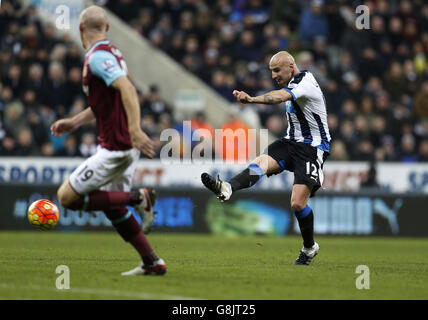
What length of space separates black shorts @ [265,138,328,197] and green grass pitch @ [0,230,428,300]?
37.6 inches

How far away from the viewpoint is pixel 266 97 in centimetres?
877

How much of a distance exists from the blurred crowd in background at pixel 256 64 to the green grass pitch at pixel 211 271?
182 inches

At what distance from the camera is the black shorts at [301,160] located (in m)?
9.52

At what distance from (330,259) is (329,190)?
6828mm

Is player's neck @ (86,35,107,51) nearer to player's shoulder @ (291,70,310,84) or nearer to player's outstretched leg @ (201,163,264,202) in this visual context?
player's outstretched leg @ (201,163,264,202)

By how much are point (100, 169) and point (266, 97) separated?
2192 mm

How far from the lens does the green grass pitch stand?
22.0 ft

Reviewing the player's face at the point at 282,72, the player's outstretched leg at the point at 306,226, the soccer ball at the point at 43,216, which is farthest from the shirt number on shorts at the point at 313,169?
the soccer ball at the point at 43,216

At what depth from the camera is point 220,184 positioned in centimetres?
898

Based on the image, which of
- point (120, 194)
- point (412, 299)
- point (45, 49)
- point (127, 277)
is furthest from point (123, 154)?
point (45, 49)
